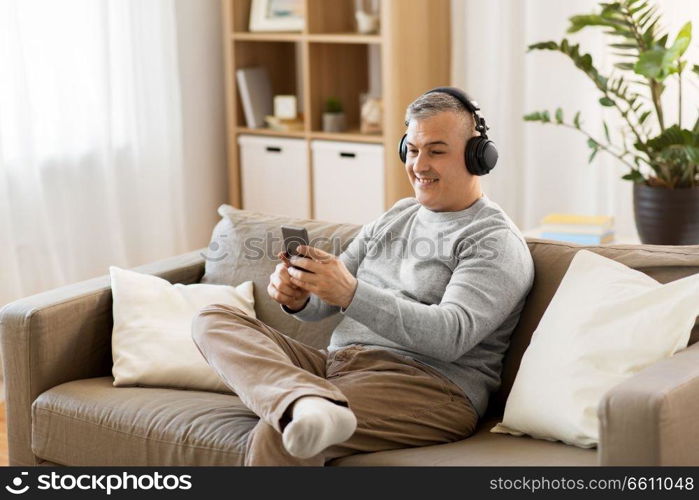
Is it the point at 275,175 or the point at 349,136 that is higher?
the point at 349,136

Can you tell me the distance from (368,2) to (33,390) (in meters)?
2.39

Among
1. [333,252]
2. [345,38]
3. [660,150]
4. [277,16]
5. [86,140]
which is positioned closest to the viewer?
[333,252]

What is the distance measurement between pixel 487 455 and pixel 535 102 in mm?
2295

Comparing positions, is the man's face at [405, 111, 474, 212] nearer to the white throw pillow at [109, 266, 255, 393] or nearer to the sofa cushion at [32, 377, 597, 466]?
the sofa cushion at [32, 377, 597, 466]

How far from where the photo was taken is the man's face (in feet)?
7.22

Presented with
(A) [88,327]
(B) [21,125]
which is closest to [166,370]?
(A) [88,327]

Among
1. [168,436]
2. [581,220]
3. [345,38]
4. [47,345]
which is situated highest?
[345,38]

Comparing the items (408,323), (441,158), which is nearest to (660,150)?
(441,158)

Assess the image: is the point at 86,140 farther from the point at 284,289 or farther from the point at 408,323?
the point at 408,323

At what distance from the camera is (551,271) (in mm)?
2258

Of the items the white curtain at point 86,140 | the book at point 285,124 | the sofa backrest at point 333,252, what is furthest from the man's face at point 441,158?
the book at point 285,124

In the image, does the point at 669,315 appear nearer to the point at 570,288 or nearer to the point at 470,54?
the point at 570,288
